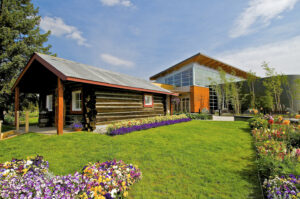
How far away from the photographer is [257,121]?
8430mm

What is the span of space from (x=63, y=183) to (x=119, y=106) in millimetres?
7741

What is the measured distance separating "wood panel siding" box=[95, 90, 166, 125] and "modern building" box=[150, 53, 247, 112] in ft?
41.9

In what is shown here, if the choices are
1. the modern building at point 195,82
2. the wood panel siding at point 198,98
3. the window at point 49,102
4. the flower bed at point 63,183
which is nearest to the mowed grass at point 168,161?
the flower bed at point 63,183

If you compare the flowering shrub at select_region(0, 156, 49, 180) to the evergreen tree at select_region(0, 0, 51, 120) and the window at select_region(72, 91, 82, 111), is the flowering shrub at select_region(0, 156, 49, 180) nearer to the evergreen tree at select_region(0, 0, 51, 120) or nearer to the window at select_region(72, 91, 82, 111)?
the window at select_region(72, 91, 82, 111)

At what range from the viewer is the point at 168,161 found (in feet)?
14.1

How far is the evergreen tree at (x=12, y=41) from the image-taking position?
560 inches

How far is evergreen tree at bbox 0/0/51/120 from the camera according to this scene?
14218mm

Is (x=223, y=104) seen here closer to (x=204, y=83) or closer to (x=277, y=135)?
(x=204, y=83)

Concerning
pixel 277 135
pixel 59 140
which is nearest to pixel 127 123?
pixel 59 140

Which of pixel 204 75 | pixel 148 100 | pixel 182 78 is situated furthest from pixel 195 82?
pixel 148 100

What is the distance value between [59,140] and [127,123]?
368 cm

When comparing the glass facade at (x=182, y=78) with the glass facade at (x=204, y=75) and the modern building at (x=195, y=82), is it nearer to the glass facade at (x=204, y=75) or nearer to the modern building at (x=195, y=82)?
the modern building at (x=195, y=82)

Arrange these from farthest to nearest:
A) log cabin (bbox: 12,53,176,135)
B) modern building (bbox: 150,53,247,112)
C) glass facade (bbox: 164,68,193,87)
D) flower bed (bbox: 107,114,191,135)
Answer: glass facade (bbox: 164,68,193,87) < modern building (bbox: 150,53,247,112) < flower bed (bbox: 107,114,191,135) < log cabin (bbox: 12,53,176,135)

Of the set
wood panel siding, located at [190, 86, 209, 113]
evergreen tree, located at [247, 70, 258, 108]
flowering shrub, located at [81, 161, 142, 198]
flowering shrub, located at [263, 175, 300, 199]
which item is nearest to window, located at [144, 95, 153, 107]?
flowering shrub, located at [81, 161, 142, 198]
